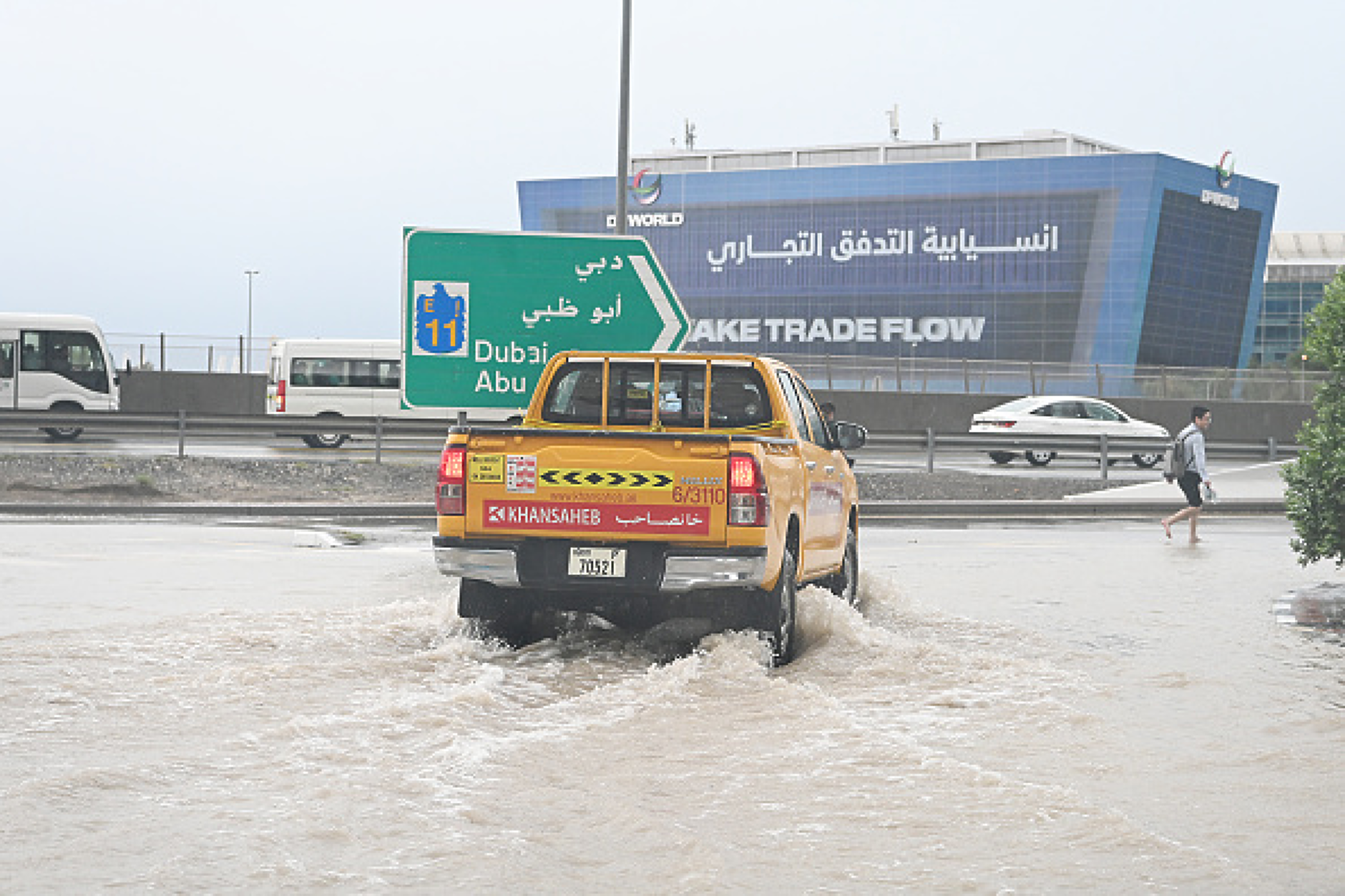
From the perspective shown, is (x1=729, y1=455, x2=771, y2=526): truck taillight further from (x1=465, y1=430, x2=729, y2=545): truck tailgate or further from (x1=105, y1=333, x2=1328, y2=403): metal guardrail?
(x1=105, y1=333, x2=1328, y2=403): metal guardrail

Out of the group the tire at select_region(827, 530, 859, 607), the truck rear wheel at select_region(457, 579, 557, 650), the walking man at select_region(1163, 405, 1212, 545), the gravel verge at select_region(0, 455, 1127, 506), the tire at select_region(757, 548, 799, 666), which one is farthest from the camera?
the gravel verge at select_region(0, 455, 1127, 506)

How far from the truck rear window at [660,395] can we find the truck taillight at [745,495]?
1.70 meters

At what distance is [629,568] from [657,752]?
2.51 m

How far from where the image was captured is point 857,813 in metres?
6.36

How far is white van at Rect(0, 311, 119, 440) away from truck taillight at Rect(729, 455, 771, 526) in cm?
3395

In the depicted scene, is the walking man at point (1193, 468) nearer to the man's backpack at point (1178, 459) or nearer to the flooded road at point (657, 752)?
the man's backpack at point (1178, 459)

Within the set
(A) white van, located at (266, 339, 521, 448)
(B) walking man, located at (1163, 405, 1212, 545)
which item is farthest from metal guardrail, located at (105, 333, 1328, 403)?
(B) walking man, located at (1163, 405, 1212, 545)

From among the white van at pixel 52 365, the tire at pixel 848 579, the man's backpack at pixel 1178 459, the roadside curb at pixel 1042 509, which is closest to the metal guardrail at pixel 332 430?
the white van at pixel 52 365

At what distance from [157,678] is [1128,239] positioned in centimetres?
9283

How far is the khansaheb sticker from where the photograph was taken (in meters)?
9.90

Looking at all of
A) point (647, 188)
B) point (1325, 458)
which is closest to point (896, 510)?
point (1325, 458)

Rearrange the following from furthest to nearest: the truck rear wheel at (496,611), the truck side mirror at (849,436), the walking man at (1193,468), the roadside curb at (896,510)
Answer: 1. the roadside curb at (896,510)
2. the walking man at (1193,468)
3. the truck side mirror at (849,436)
4. the truck rear wheel at (496,611)

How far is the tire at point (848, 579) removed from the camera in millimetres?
13172

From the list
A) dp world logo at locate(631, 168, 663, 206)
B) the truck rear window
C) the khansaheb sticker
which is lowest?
the khansaheb sticker
